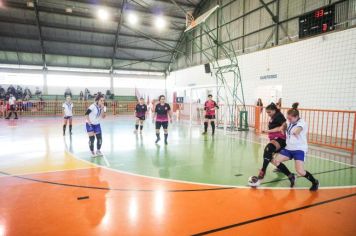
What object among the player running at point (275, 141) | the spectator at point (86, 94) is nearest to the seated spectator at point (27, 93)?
the spectator at point (86, 94)

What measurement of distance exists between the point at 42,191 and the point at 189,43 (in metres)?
24.5

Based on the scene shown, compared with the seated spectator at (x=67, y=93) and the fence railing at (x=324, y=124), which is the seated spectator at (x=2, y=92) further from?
the fence railing at (x=324, y=124)

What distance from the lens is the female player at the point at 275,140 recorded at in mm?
5141

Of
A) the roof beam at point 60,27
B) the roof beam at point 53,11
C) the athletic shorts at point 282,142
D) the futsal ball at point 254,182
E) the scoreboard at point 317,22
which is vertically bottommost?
the futsal ball at point 254,182

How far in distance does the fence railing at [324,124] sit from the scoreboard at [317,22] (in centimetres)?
409

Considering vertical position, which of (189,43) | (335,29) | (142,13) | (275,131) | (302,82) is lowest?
(275,131)

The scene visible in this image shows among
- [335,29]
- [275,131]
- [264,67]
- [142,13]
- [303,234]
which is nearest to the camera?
[303,234]

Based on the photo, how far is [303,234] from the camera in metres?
3.30

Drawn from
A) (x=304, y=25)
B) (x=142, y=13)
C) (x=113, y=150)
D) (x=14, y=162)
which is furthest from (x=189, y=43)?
(x=14, y=162)

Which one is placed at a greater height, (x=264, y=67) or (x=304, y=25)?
(x=304, y=25)

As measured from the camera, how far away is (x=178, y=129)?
14.6 m

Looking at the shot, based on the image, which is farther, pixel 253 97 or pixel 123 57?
pixel 123 57

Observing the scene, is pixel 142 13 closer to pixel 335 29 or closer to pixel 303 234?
pixel 335 29

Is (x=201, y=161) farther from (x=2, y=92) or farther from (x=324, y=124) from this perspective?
(x=2, y=92)
